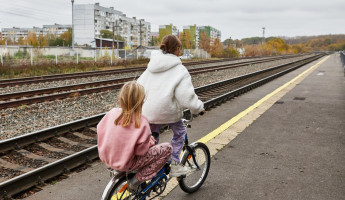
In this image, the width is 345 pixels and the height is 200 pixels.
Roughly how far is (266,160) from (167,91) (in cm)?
260

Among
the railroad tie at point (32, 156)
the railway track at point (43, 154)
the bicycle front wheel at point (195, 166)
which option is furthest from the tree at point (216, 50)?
the bicycle front wheel at point (195, 166)

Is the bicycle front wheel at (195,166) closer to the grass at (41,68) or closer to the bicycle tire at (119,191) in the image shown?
the bicycle tire at (119,191)

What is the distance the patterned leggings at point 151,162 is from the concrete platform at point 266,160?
3.23ft

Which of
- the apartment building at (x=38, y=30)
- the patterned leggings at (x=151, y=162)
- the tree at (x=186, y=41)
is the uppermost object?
the apartment building at (x=38, y=30)

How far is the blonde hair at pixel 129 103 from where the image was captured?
2.63 metres

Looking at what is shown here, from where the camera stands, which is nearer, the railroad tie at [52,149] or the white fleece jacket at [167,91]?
the white fleece jacket at [167,91]

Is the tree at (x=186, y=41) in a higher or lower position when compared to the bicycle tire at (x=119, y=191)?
higher

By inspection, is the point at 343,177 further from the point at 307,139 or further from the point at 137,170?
the point at 137,170

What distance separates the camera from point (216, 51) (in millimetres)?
68500

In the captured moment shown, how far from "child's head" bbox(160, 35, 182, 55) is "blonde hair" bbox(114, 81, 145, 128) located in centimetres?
73

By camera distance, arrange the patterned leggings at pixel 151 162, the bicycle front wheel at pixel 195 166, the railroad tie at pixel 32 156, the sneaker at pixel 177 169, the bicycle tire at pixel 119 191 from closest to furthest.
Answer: the bicycle tire at pixel 119 191, the patterned leggings at pixel 151 162, the sneaker at pixel 177 169, the bicycle front wheel at pixel 195 166, the railroad tie at pixel 32 156

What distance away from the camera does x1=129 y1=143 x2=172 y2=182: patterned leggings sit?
2852 mm

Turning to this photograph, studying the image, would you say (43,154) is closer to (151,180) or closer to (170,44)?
(151,180)

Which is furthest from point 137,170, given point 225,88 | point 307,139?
point 225,88
